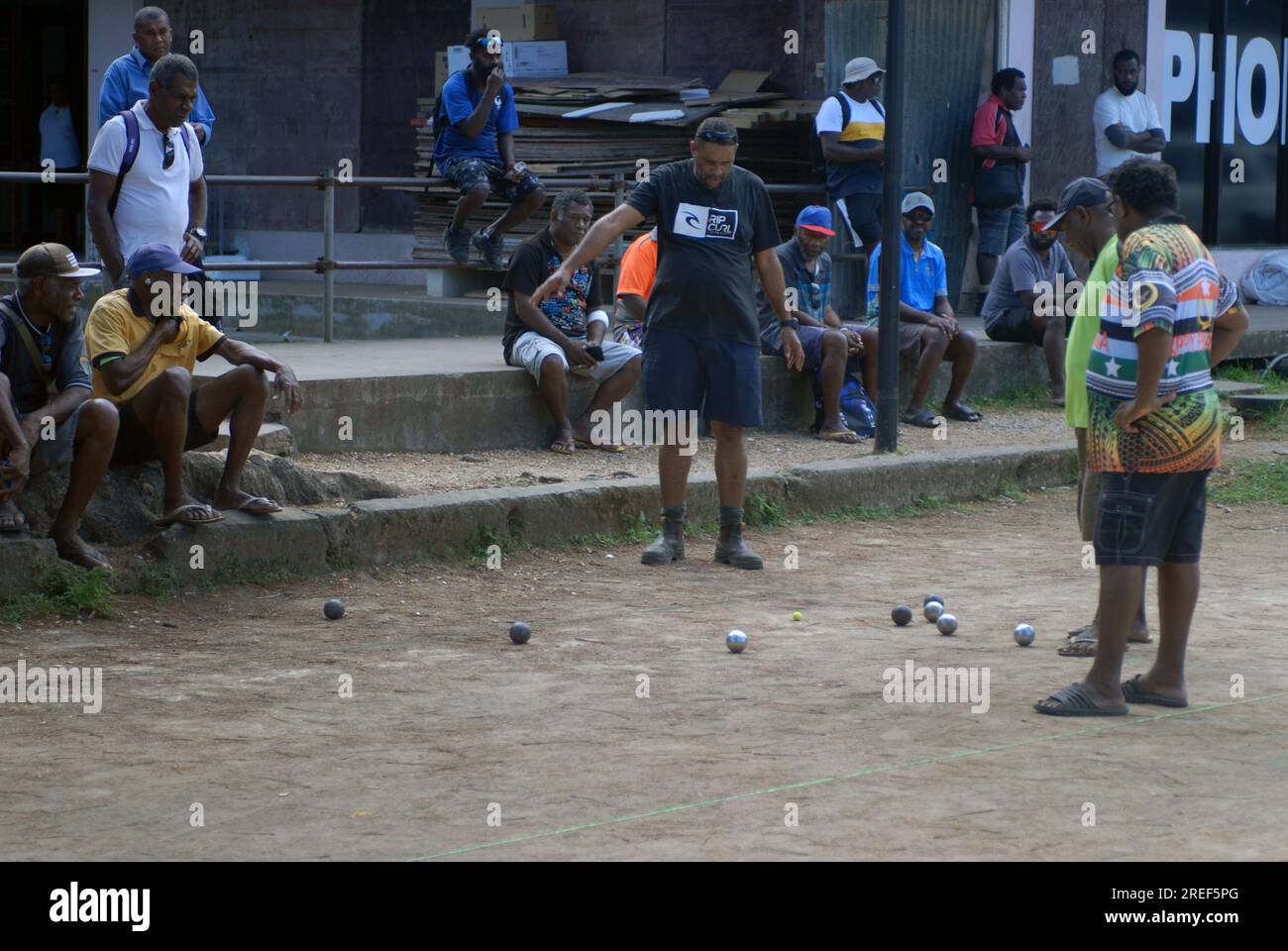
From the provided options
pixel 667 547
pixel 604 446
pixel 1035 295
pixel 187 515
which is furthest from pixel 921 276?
pixel 187 515

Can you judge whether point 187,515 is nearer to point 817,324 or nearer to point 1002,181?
point 817,324

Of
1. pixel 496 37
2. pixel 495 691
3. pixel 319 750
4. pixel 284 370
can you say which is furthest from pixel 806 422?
pixel 319 750

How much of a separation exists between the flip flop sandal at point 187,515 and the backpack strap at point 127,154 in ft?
5.29

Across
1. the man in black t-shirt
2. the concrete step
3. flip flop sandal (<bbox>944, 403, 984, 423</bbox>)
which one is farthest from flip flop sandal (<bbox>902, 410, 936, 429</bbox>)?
the concrete step

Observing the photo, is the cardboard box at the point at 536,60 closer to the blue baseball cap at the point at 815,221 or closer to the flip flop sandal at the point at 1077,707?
the blue baseball cap at the point at 815,221

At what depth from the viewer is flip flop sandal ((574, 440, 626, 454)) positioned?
10586mm

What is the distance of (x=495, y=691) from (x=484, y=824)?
4.90 feet

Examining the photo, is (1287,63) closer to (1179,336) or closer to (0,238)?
(0,238)

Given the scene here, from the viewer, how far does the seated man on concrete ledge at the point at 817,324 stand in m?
11.3

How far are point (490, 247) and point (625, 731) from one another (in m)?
7.45

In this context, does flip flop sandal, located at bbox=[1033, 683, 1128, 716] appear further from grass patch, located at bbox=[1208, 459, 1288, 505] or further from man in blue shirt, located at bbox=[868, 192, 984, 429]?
man in blue shirt, located at bbox=[868, 192, 984, 429]

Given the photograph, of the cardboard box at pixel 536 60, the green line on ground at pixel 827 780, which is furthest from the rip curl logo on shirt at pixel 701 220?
the cardboard box at pixel 536 60

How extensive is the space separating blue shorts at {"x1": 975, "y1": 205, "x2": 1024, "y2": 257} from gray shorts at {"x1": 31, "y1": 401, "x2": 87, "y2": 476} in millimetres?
9098

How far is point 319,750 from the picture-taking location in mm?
5156
